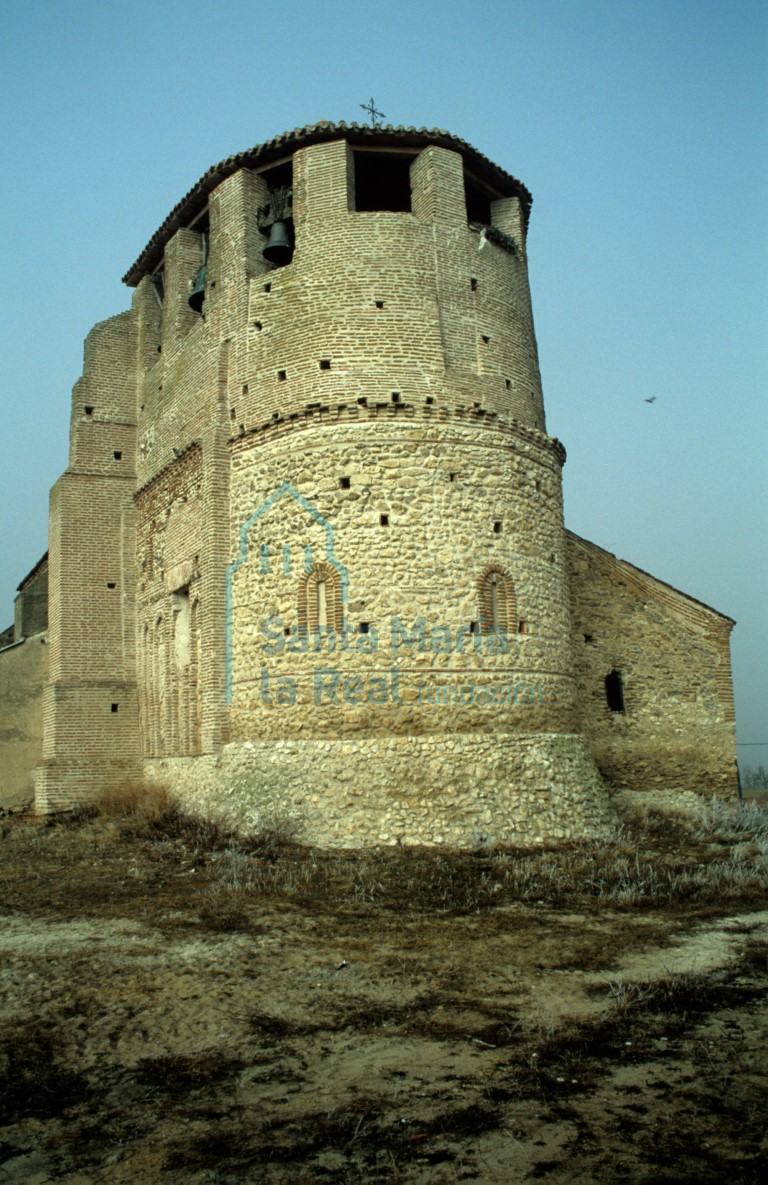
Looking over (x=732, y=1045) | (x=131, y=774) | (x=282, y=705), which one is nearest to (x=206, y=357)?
(x=282, y=705)

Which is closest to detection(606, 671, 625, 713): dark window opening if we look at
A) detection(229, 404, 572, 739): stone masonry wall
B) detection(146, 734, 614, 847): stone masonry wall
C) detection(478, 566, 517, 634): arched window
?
detection(229, 404, 572, 739): stone masonry wall

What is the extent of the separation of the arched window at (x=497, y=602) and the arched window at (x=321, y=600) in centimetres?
221

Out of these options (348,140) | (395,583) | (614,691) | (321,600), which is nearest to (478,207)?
(348,140)

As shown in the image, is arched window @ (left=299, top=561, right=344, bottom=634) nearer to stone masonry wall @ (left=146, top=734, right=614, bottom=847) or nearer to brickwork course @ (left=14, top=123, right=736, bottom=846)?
brickwork course @ (left=14, top=123, right=736, bottom=846)

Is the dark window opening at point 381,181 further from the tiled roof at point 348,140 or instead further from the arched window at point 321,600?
the arched window at point 321,600

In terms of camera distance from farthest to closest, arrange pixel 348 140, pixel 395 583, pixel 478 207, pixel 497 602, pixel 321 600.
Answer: pixel 478 207
pixel 348 140
pixel 497 602
pixel 321 600
pixel 395 583

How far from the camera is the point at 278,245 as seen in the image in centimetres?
1617

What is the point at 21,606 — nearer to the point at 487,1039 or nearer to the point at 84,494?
the point at 84,494

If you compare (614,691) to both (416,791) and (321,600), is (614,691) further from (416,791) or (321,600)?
(321,600)

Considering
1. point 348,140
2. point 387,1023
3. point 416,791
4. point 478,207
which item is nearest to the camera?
point 387,1023

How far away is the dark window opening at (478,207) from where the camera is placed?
1770 centimetres

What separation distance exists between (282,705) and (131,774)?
586cm

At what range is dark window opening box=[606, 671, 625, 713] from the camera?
17781mm

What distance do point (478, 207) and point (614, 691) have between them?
32.3 ft
